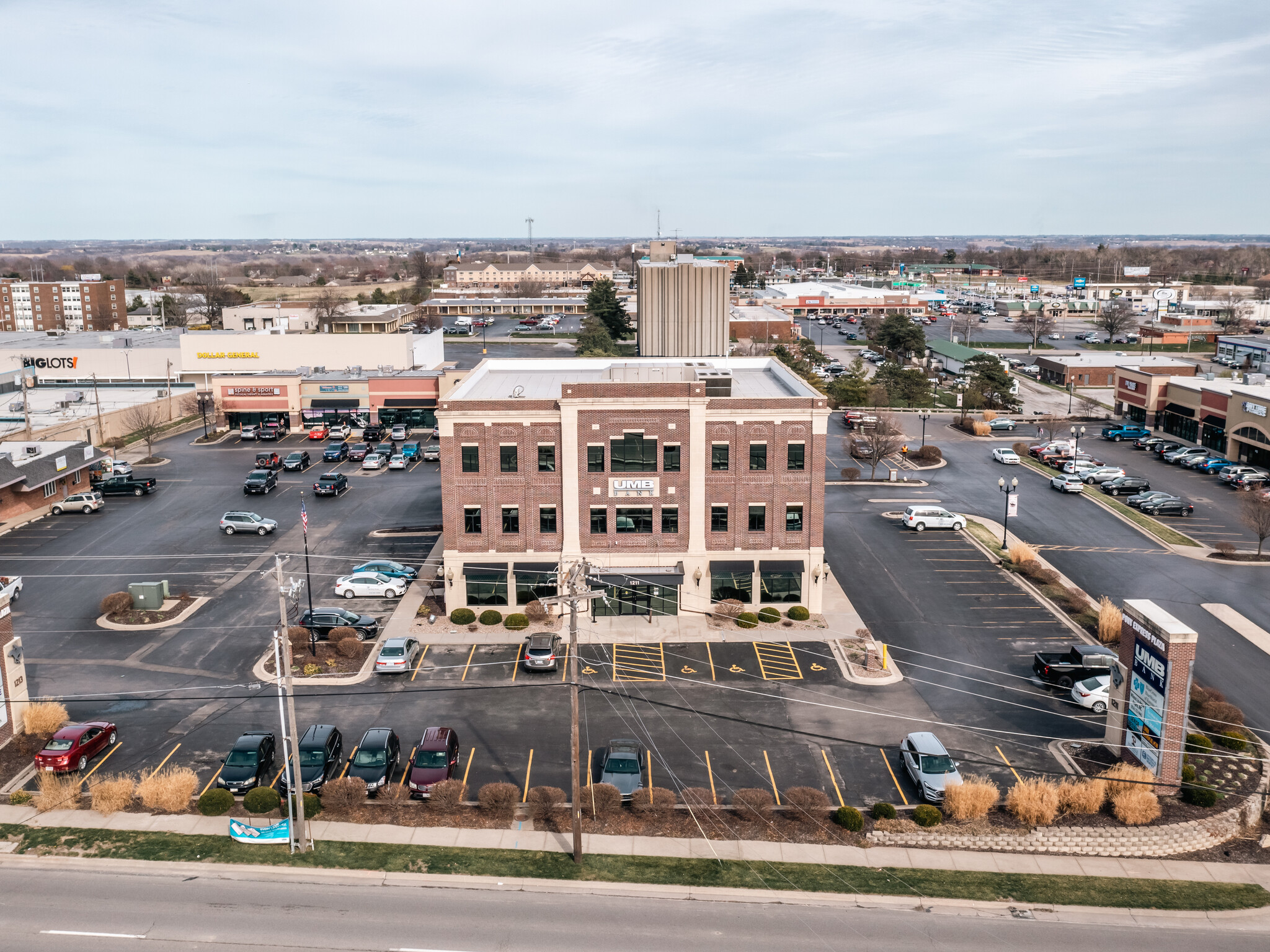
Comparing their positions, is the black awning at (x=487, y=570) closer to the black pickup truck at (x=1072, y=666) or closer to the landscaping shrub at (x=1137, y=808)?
the black pickup truck at (x=1072, y=666)

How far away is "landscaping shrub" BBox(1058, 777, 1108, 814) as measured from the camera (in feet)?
99.8

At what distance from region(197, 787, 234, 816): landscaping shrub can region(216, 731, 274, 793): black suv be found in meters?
1.04

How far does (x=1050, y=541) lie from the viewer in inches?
2329

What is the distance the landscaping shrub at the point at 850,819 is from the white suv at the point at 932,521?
34101mm

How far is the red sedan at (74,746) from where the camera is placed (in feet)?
107

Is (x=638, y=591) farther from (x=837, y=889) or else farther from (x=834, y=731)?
(x=837, y=889)

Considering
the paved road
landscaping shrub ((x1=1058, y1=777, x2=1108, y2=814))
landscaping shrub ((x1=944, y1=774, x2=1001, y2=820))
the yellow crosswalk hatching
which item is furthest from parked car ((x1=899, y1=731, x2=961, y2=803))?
the yellow crosswalk hatching

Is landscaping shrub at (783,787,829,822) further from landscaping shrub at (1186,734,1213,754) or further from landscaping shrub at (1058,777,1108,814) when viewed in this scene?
landscaping shrub at (1186,734,1213,754)

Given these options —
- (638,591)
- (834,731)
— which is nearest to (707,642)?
(638,591)

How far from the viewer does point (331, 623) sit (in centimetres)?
4525

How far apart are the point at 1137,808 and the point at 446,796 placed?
21.2 m

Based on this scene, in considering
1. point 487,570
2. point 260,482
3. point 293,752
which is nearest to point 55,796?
point 293,752

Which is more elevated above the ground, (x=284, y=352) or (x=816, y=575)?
(x=284, y=352)

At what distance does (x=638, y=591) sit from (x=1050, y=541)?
27795mm
